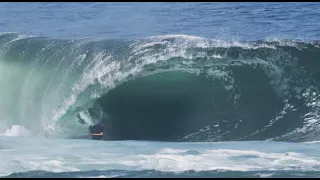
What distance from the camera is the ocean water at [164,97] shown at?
15164 millimetres

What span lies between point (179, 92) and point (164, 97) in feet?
1.34

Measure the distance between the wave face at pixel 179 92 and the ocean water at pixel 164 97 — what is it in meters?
0.03

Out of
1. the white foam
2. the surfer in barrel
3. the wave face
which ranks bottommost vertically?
the surfer in barrel

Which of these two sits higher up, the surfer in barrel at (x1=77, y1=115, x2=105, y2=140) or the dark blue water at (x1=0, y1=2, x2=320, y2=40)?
the dark blue water at (x1=0, y1=2, x2=320, y2=40)

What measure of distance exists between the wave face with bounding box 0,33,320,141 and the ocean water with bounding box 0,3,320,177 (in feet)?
0.08

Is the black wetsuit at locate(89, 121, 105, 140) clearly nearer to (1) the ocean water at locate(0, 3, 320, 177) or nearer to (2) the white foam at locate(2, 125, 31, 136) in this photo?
(1) the ocean water at locate(0, 3, 320, 177)

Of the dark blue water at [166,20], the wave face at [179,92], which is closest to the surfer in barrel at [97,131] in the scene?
the wave face at [179,92]

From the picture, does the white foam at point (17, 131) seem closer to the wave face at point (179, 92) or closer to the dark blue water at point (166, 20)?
the wave face at point (179, 92)

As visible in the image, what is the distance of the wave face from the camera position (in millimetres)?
17734

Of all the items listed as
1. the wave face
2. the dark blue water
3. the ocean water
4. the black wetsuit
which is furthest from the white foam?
the dark blue water

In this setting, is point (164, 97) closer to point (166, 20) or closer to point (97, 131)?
point (97, 131)

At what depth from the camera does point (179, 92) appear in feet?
61.3

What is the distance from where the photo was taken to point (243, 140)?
17.2 meters

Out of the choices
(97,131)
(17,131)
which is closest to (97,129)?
(97,131)
